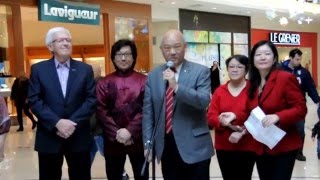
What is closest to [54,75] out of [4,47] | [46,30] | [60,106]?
[60,106]

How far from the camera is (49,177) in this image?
346 centimetres

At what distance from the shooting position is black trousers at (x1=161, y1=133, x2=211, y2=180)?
320 centimetres

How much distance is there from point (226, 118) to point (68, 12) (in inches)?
416

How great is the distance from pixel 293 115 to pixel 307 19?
22.0m

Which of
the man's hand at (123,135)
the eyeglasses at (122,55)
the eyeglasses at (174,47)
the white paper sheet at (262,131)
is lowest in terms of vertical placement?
the man's hand at (123,135)

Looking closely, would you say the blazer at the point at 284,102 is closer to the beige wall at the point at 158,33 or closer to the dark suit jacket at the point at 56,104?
the dark suit jacket at the point at 56,104

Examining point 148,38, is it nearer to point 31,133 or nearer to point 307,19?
point 31,133

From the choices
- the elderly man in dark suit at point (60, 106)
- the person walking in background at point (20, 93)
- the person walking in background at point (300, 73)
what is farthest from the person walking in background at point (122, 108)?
the person walking in background at point (20, 93)

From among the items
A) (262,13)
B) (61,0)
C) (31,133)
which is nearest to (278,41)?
(262,13)

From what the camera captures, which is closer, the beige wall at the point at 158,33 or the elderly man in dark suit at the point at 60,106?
the elderly man in dark suit at the point at 60,106

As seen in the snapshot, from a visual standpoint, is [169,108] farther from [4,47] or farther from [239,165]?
[4,47]

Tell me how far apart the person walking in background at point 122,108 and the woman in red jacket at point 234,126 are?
578 mm

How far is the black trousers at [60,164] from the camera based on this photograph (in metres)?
3.45

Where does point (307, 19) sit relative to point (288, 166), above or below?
above
